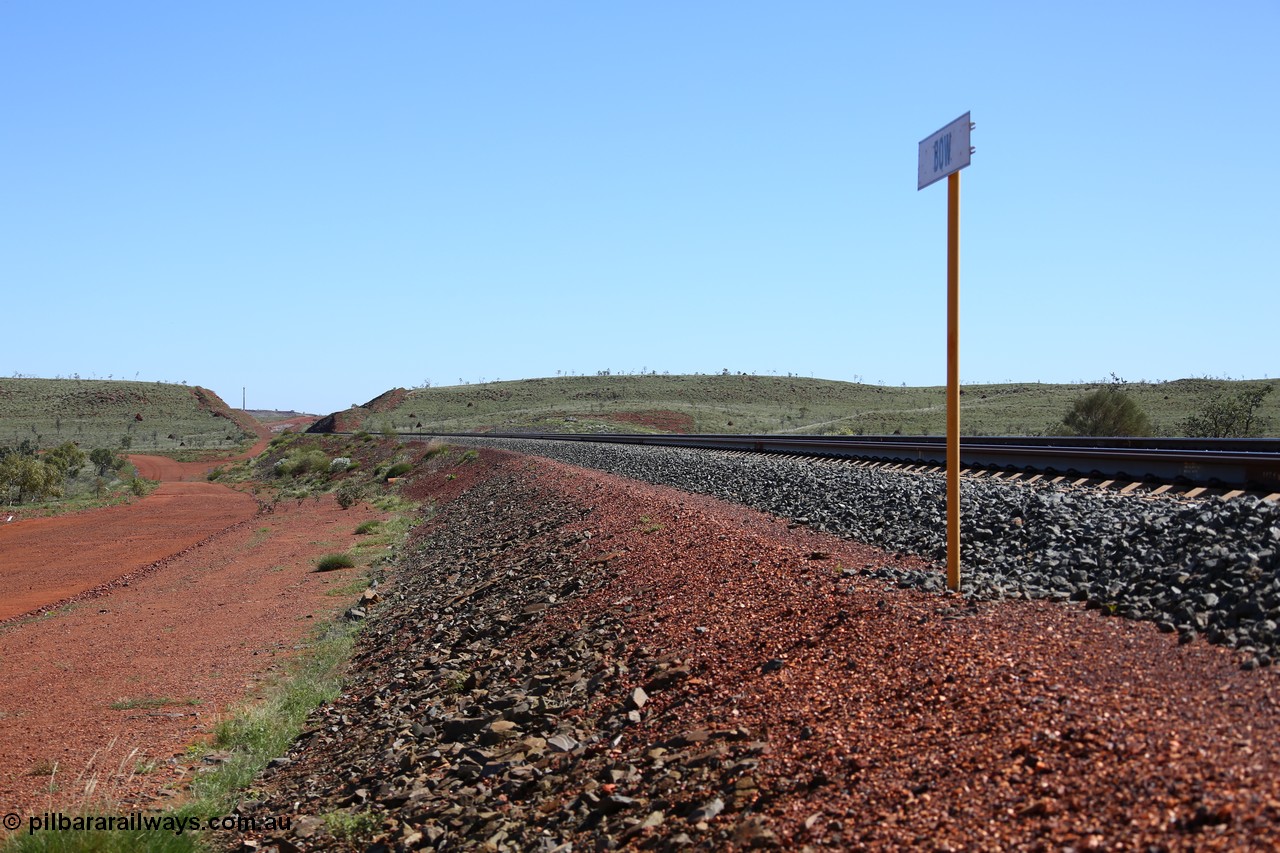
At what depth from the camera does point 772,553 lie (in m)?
10.2

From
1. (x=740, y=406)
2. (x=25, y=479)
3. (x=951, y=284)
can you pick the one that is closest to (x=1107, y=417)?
(x=951, y=284)

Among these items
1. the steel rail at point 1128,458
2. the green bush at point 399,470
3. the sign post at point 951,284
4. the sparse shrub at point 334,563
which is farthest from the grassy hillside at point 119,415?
the sign post at point 951,284

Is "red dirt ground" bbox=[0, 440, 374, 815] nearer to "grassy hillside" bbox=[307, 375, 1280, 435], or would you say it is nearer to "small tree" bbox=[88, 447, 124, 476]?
"small tree" bbox=[88, 447, 124, 476]

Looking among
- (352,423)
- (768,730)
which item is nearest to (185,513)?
(768,730)

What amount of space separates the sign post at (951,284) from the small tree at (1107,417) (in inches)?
1425

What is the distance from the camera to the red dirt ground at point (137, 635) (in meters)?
10.6

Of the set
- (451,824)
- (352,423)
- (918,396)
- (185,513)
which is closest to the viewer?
(451,824)

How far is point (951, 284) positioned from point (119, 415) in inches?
5746

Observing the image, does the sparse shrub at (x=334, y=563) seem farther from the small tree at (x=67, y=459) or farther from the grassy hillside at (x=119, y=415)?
the grassy hillside at (x=119, y=415)

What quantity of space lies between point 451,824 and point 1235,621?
5002mm

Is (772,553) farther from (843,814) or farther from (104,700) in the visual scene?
(104,700)

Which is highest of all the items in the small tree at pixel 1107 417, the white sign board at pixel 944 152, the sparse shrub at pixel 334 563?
the white sign board at pixel 944 152

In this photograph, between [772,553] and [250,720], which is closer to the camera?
[772,553]

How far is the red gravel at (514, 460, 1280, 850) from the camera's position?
4105 mm
